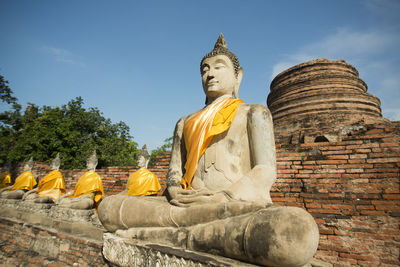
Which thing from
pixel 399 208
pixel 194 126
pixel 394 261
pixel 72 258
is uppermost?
pixel 194 126

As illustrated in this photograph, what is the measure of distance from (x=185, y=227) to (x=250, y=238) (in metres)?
0.61

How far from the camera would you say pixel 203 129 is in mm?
2268

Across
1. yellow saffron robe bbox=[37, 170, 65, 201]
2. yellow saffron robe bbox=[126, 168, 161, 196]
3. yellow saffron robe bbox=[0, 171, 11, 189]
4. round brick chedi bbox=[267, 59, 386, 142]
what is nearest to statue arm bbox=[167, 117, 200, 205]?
yellow saffron robe bbox=[126, 168, 161, 196]

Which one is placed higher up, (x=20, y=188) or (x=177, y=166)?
(x=177, y=166)

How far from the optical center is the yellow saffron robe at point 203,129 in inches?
87.7

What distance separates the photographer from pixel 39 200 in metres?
6.50

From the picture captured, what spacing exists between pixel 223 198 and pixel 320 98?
10.6 meters

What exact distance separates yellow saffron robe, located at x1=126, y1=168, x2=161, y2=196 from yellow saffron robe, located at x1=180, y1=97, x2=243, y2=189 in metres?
3.84

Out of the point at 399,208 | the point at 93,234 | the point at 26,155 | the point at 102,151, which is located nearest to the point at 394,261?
the point at 399,208

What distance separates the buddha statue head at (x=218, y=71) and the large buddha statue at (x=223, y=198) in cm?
1

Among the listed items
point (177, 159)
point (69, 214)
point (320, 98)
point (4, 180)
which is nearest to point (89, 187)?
point (69, 214)

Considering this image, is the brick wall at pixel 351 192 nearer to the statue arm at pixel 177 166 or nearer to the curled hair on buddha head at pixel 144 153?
the statue arm at pixel 177 166

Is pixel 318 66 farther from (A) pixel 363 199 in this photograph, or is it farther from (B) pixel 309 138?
(A) pixel 363 199

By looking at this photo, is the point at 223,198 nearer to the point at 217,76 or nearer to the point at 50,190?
the point at 217,76
